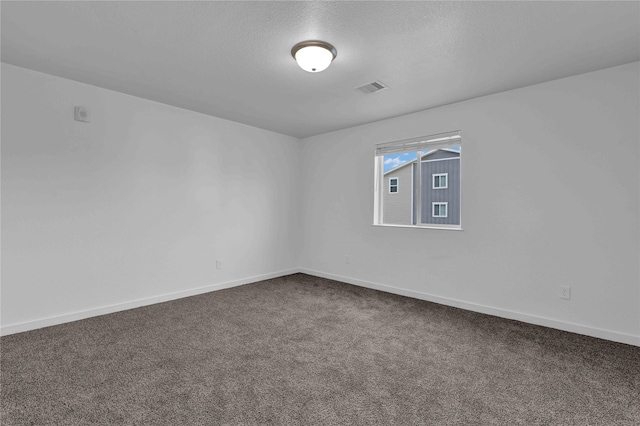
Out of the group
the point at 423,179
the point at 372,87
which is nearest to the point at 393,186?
the point at 423,179

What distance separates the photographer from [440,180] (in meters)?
4.11

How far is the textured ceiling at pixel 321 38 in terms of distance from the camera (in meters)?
1.92

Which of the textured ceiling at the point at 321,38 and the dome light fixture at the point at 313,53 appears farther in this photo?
the dome light fixture at the point at 313,53

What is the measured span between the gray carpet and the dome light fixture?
2216 mm

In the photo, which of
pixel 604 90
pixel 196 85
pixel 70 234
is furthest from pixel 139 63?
pixel 604 90

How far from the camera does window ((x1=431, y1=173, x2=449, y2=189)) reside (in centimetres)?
407

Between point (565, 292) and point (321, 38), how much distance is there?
309cm

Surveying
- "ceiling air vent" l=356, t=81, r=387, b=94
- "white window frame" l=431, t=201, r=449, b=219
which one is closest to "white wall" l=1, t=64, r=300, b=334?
"ceiling air vent" l=356, t=81, r=387, b=94

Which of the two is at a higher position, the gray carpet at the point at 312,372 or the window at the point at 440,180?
the window at the point at 440,180

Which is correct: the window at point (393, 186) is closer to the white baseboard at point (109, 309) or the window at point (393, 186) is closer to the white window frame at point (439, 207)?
the white window frame at point (439, 207)

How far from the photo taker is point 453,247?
3.58m

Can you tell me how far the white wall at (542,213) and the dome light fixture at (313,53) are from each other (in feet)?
6.32

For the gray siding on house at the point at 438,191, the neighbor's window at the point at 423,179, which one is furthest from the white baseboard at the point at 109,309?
the gray siding on house at the point at 438,191

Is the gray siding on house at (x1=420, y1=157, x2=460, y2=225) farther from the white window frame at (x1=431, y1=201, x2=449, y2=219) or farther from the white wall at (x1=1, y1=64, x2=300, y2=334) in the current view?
the white wall at (x1=1, y1=64, x2=300, y2=334)
